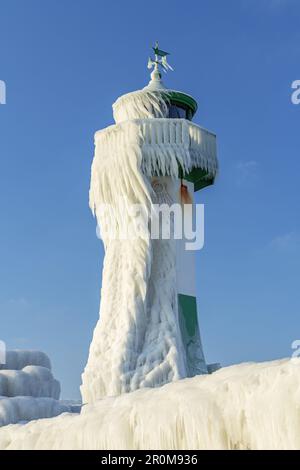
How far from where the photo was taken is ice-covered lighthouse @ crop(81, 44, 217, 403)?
645 inches

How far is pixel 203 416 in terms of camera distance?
5352 mm

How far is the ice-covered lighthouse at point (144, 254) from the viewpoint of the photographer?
53.8 feet

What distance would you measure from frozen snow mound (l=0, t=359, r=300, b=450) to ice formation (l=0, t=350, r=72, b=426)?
3.40 meters

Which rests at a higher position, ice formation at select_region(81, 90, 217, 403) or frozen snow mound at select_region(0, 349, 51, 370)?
ice formation at select_region(81, 90, 217, 403)

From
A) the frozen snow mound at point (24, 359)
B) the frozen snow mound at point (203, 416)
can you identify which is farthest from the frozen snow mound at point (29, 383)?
the frozen snow mound at point (203, 416)

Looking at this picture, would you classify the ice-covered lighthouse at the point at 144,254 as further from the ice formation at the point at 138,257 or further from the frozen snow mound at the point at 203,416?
the frozen snow mound at the point at 203,416

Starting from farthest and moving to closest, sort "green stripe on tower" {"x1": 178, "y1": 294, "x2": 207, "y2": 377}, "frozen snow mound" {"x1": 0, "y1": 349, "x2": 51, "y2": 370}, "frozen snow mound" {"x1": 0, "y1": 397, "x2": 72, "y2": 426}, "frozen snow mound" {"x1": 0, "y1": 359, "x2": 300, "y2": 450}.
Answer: "green stripe on tower" {"x1": 178, "y1": 294, "x2": 207, "y2": 377}, "frozen snow mound" {"x1": 0, "y1": 349, "x2": 51, "y2": 370}, "frozen snow mound" {"x1": 0, "y1": 397, "x2": 72, "y2": 426}, "frozen snow mound" {"x1": 0, "y1": 359, "x2": 300, "y2": 450}

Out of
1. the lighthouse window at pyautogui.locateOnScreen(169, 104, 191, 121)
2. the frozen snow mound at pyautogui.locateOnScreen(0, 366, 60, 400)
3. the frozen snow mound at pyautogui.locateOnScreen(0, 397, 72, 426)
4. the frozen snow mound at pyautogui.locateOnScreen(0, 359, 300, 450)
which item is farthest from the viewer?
the lighthouse window at pyautogui.locateOnScreen(169, 104, 191, 121)

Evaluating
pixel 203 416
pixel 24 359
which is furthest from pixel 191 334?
pixel 203 416

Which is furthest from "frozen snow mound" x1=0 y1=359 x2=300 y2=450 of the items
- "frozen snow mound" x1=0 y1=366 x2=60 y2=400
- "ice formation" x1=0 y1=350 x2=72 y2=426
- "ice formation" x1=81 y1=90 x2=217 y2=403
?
"ice formation" x1=81 y1=90 x2=217 y2=403

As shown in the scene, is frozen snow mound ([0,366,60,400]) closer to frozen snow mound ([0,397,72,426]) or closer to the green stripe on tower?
frozen snow mound ([0,397,72,426])

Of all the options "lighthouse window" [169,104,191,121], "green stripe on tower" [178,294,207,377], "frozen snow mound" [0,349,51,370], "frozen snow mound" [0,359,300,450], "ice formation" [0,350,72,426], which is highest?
"lighthouse window" [169,104,191,121]

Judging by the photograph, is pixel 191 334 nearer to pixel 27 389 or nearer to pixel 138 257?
pixel 138 257

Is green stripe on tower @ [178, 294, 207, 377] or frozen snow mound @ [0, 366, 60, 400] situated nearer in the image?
frozen snow mound @ [0, 366, 60, 400]
